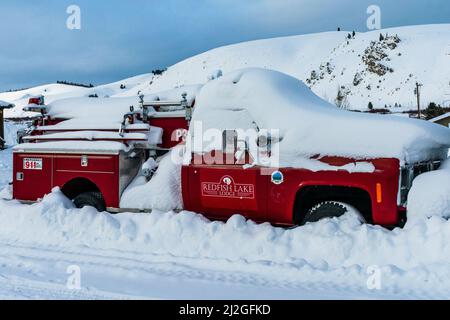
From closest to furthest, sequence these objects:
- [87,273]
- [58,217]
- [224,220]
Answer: [87,273]
[224,220]
[58,217]

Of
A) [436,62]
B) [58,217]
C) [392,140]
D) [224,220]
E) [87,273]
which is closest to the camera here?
[87,273]

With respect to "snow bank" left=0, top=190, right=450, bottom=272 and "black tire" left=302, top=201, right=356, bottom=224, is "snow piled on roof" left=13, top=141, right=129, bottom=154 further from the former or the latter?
"black tire" left=302, top=201, right=356, bottom=224

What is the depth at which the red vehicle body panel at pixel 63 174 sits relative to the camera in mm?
7055

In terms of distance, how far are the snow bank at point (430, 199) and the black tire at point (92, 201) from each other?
13.6ft

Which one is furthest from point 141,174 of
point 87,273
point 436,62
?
point 436,62

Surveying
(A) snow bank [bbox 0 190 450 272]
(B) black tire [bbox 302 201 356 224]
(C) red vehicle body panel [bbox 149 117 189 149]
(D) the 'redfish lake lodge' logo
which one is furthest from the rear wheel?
(C) red vehicle body panel [bbox 149 117 189 149]

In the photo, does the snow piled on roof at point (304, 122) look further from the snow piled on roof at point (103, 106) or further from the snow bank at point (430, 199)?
the snow piled on roof at point (103, 106)

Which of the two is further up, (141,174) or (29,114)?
(29,114)

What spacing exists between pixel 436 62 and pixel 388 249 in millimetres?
85678

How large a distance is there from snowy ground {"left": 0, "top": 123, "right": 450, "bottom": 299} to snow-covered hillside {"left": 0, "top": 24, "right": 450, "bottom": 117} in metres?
52.8

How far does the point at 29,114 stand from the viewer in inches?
325

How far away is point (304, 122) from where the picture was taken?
594 centimetres

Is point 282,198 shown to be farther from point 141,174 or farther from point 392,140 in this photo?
point 141,174

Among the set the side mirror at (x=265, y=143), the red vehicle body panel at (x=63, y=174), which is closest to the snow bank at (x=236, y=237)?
the red vehicle body panel at (x=63, y=174)
